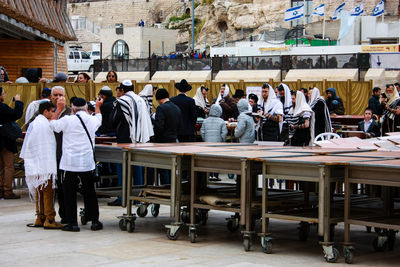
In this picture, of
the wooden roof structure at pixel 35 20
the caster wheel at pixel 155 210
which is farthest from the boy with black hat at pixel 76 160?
the wooden roof structure at pixel 35 20

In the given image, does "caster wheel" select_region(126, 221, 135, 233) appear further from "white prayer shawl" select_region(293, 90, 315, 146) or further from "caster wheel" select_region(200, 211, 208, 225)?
"white prayer shawl" select_region(293, 90, 315, 146)

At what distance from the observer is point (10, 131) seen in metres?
13.5

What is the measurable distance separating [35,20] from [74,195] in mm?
14996

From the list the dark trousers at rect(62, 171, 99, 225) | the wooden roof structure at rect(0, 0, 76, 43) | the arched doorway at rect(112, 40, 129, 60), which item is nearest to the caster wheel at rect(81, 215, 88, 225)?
the dark trousers at rect(62, 171, 99, 225)

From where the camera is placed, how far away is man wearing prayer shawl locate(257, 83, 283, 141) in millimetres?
14523

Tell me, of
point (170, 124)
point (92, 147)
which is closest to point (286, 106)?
point (170, 124)

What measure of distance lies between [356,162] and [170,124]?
5429 mm

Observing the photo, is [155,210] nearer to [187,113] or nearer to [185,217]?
[185,217]

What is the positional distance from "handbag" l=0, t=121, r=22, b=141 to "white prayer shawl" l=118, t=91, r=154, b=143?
230 centimetres

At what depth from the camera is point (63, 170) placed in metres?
10.2

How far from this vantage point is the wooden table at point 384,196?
798 centimetres

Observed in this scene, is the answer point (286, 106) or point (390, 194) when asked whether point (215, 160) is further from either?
point (286, 106)

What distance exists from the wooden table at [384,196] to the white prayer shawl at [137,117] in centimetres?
447

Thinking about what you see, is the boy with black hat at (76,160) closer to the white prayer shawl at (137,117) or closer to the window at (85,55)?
the white prayer shawl at (137,117)
